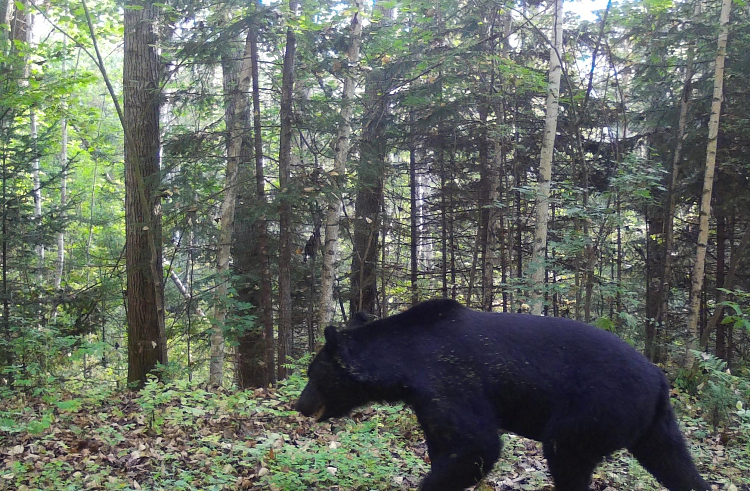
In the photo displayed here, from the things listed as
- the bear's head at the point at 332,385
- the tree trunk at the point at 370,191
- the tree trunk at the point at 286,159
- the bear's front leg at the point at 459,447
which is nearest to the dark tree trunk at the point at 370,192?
the tree trunk at the point at 370,191

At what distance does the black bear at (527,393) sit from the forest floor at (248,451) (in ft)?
2.93

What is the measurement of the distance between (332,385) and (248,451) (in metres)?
1.15

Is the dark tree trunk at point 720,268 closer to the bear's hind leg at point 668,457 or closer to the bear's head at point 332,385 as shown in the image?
the bear's hind leg at point 668,457

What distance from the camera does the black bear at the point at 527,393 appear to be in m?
4.03

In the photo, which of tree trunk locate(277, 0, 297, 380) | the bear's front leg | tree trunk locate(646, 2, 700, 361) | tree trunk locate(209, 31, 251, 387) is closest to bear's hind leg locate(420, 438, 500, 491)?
the bear's front leg

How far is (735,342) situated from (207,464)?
12.2 metres

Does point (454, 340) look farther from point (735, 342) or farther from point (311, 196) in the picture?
point (735, 342)

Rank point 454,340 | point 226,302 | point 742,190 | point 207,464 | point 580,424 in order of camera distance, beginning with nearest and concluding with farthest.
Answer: point 580,424, point 454,340, point 207,464, point 226,302, point 742,190

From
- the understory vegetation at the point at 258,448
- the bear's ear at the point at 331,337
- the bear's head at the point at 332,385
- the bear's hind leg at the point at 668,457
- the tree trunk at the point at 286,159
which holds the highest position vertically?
the tree trunk at the point at 286,159

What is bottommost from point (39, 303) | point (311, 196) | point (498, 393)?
point (39, 303)

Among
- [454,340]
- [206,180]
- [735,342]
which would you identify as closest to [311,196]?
[206,180]

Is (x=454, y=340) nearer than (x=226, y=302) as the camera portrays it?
Yes

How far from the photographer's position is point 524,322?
4.48m

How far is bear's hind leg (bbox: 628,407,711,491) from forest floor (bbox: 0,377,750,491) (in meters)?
0.73
